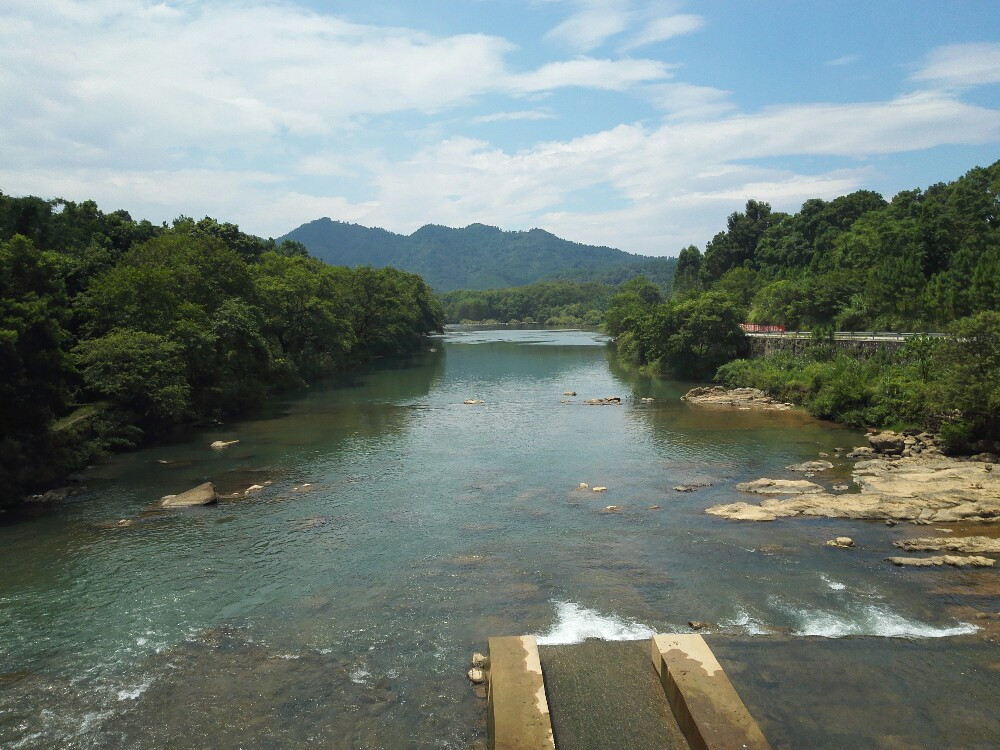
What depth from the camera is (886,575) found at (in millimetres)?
18531

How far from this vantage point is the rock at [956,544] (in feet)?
65.4

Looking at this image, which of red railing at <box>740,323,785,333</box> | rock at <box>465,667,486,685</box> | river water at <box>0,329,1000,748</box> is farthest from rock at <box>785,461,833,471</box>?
red railing at <box>740,323,785,333</box>

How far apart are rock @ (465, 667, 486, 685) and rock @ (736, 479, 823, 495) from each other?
16466mm

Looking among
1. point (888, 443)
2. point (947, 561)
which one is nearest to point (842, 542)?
point (947, 561)

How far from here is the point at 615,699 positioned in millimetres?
13094

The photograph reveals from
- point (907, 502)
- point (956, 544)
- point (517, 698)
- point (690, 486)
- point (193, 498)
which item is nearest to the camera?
point (517, 698)

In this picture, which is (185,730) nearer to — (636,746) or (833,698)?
(636,746)

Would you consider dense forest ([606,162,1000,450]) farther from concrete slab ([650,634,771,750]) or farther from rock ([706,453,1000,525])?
concrete slab ([650,634,771,750])

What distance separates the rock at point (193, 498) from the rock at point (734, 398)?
117ft

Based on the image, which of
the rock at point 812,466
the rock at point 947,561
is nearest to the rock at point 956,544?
the rock at point 947,561

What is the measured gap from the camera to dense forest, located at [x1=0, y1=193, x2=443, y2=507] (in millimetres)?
26141

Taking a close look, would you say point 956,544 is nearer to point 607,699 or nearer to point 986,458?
point 986,458

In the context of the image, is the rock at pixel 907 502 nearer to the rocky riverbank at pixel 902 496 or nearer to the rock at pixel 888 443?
the rocky riverbank at pixel 902 496

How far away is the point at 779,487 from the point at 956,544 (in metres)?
7.06
